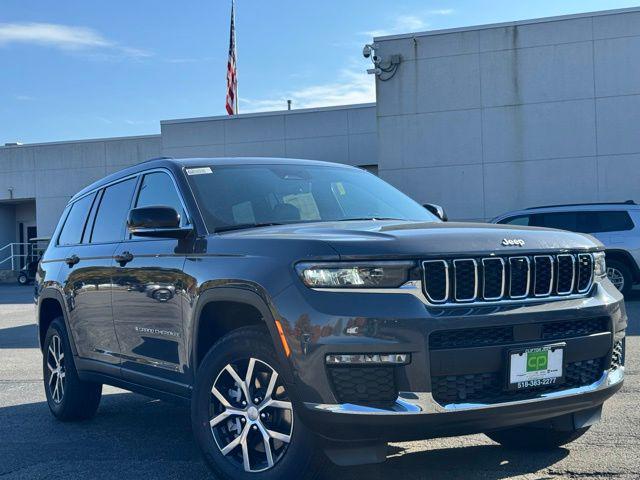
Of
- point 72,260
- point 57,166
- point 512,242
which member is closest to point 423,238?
point 512,242

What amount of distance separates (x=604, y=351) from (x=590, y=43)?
1898 cm

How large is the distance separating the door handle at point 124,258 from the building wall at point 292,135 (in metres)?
25.3

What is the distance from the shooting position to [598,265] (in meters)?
4.58

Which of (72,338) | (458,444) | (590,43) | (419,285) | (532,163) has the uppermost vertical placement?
(590,43)

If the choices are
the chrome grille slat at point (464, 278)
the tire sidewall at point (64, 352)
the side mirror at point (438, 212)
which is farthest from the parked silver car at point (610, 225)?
the chrome grille slat at point (464, 278)

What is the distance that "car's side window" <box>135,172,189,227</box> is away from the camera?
17.2 feet

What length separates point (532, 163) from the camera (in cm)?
2219

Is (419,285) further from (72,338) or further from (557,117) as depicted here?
(557,117)

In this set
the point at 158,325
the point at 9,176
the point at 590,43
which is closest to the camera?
the point at 158,325

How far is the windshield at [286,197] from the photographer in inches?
199

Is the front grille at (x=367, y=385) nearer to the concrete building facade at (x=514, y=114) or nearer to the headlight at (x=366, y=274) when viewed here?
the headlight at (x=366, y=274)

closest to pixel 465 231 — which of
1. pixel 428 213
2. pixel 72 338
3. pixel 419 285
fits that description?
pixel 419 285

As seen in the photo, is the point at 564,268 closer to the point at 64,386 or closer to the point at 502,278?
the point at 502,278

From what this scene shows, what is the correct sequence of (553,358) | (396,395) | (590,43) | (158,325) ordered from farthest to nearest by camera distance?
(590,43)
(158,325)
(553,358)
(396,395)
